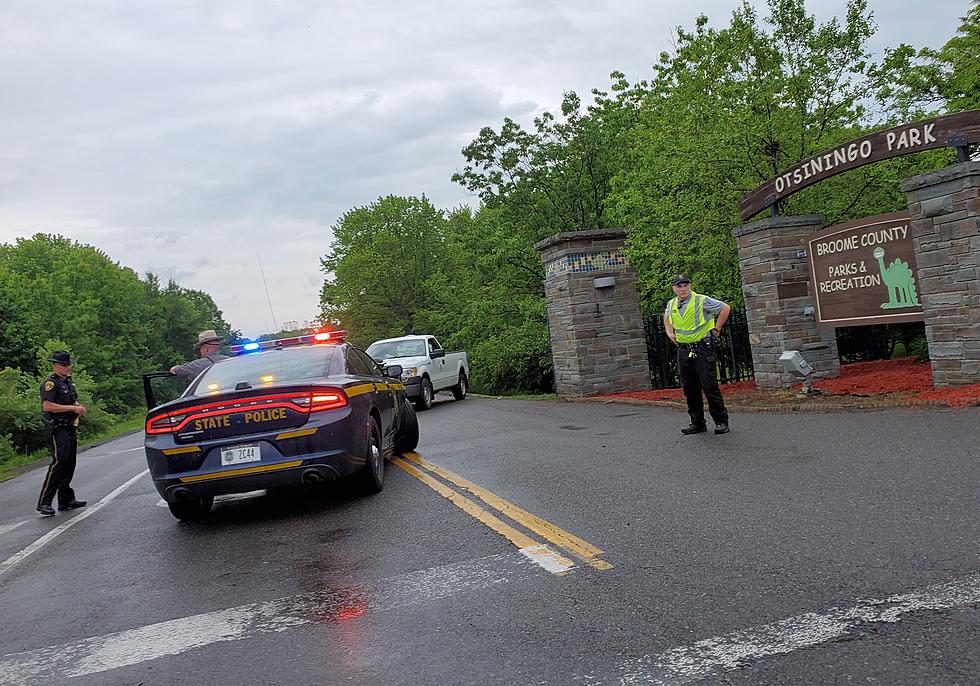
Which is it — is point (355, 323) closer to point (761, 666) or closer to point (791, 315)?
point (791, 315)

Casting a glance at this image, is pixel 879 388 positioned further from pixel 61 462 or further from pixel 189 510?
pixel 61 462

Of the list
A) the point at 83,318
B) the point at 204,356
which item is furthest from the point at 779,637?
the point at 83,318

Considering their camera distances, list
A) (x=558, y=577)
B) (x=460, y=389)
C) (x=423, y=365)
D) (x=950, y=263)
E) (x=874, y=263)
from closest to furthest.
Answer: (x=558, y=577), (x=950, y=263), (x=874, y=263), (x=423, y=365), (x=460, y=389)

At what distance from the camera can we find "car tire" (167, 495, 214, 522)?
7.44m

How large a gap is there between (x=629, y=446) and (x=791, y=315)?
504 centimetres

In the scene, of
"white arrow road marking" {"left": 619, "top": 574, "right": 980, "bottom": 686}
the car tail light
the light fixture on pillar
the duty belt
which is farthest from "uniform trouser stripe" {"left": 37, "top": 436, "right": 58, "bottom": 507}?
the light fixture on pillar

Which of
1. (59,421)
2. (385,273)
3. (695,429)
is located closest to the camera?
(59,421)

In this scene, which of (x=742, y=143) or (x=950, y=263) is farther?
(x=742, y=143)

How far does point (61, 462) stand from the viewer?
345 inches

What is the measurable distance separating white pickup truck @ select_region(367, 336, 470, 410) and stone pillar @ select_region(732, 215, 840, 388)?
8.04m

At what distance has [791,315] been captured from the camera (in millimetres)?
12570

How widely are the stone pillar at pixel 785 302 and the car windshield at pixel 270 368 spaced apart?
7.38m

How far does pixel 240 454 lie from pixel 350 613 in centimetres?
294

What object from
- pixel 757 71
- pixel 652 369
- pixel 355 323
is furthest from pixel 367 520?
Result: pixel 355 323
